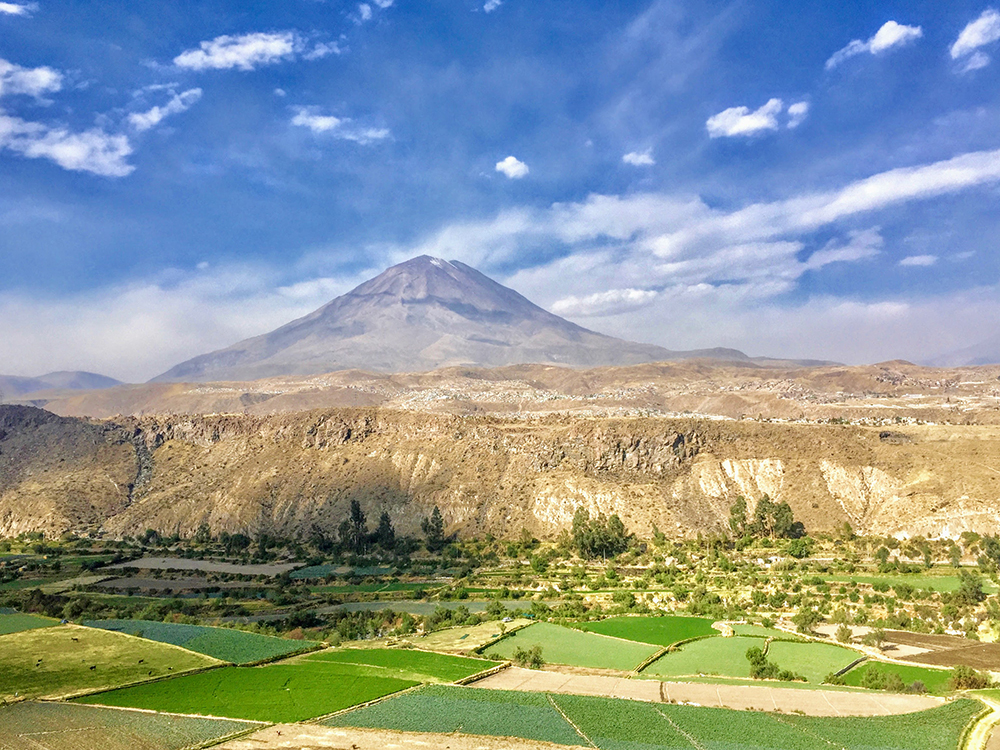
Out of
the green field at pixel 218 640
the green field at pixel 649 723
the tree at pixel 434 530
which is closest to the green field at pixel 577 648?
the green field at pixel 649 723

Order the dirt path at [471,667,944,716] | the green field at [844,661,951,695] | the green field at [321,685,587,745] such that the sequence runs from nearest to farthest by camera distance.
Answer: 1. the green field at [321,685,587,745]
2. the dirt path at [471,667,944,716]
3. the green field at [844,661,951,695]

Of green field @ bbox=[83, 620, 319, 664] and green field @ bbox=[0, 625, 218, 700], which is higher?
green field @ bbox=[0, 625, 218, 700]

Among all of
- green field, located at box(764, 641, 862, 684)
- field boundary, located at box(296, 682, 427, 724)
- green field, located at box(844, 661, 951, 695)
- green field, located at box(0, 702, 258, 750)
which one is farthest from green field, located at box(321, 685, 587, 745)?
green field, located at box(844, 661, 951, 695)

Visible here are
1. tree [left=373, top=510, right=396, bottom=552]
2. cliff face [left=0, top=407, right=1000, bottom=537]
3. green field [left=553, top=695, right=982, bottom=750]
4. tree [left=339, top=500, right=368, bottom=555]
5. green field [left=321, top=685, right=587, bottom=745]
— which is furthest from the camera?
tree [left=339, top=500, right=368, bottom=555]

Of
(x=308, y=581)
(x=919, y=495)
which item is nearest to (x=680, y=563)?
(x=919, y=495)

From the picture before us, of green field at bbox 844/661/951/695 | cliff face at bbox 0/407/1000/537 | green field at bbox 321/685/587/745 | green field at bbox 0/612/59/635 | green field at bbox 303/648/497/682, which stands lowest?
green field at bbox 844/661/951/695

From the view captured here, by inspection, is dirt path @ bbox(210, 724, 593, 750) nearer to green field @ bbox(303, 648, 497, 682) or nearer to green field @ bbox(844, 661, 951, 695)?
green field @ bbox(303, 648, 497, 682)

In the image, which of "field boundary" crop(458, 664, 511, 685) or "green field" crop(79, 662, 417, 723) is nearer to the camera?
"green field" crop(79, 662, 417, 723)
